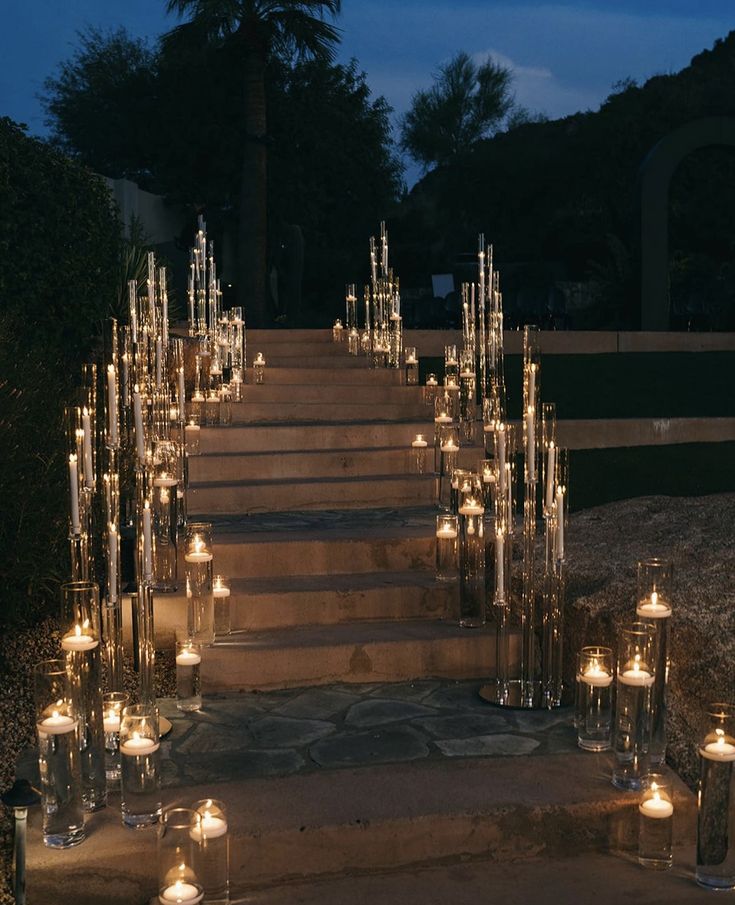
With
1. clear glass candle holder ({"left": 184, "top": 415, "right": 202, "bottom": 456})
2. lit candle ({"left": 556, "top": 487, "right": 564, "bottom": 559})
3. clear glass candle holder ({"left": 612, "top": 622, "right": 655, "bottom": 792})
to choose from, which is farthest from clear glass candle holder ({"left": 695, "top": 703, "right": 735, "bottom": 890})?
clear glass candle holder ({"left": 184, "top": 415, "right": 202, "bottom": 456})

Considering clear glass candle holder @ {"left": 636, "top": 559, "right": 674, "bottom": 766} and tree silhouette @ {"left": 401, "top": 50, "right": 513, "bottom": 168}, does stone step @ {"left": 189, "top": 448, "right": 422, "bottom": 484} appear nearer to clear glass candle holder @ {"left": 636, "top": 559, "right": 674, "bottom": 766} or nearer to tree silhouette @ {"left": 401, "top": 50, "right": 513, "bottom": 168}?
clear glass candle holder @ {"left": 636, "top": 559, "right": 674, "bottom": 766}

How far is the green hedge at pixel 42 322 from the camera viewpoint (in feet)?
17.8

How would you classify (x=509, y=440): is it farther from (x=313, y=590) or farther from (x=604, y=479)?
(x=604, y=479)

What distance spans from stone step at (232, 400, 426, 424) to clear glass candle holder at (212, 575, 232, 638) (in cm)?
355

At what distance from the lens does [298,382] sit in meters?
9.72

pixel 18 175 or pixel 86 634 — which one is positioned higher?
pixel 18 175

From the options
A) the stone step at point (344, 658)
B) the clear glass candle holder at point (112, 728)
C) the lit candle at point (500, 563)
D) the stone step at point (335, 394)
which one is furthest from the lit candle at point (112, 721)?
the stone step at point (335, 394)

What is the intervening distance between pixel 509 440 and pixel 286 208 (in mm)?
17810

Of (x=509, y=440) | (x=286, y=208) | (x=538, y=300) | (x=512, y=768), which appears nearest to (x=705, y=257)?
(x=538, y=300)

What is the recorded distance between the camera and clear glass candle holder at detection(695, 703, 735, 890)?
3348mm

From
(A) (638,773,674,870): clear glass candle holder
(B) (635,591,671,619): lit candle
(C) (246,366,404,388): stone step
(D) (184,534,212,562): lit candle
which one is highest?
(C) (246,366,404,388): stone step

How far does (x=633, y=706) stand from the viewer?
150 inches

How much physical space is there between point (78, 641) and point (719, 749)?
2166 millimetres

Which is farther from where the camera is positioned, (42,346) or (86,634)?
(42,346)
